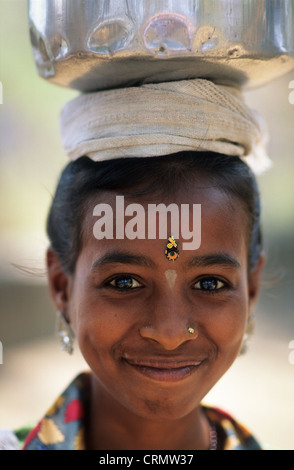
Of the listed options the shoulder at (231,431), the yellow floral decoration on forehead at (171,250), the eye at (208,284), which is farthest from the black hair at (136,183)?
the shoulder at (231,431)

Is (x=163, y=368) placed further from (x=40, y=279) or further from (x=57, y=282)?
(x=40, y=279)

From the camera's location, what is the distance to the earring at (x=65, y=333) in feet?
5.96

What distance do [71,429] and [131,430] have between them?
0.18 meters

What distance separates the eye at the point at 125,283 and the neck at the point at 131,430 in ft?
1.34

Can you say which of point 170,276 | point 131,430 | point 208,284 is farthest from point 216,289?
Answer: point 131,430

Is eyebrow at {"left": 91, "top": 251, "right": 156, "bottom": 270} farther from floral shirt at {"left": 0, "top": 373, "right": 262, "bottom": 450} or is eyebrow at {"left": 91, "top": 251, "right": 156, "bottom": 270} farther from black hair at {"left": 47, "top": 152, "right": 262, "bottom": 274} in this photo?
floral shirt at {"left": 0, "top": 373, "right": 262, "bottom": 450}

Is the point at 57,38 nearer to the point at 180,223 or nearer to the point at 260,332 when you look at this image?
the point at 180,223

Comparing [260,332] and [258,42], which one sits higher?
[258,42]

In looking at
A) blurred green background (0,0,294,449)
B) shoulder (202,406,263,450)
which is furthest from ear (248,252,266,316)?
blurred green background (0,0,294,449)

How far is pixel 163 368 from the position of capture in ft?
4.93

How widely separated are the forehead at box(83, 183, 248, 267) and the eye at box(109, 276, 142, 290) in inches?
3.6
